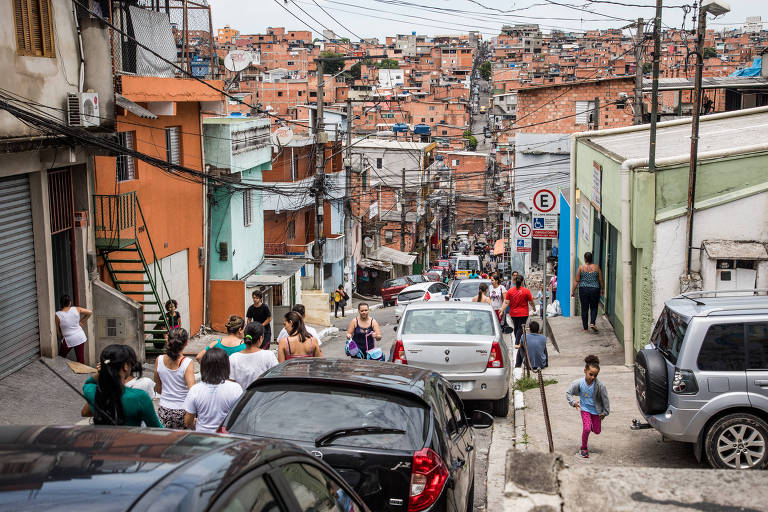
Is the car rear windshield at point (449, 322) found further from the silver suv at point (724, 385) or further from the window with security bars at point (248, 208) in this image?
the window with security bars at point (248, 208)

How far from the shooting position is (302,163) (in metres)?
43.1

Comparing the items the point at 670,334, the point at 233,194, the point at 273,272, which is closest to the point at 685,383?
the point at 670,334

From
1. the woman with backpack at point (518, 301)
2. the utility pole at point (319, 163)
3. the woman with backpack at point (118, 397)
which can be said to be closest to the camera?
the woman with backpack at point (118, 397)

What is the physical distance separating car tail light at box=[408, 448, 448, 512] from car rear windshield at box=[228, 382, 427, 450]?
11 cm

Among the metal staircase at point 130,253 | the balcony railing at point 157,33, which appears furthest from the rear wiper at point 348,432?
the balcony railing at point 157,33

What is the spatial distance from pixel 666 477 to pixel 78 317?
10492mm

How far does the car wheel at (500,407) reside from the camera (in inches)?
464

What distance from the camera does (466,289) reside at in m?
A: 26.5

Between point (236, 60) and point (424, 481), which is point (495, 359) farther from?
point (236, 60)

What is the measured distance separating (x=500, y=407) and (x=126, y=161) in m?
10.8

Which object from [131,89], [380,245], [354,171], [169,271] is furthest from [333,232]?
[131,89]

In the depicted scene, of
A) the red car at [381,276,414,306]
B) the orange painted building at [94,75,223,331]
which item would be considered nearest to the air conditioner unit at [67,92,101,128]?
the orange painted building at [94,75,223,331]

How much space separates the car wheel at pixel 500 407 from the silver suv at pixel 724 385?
3302 mm

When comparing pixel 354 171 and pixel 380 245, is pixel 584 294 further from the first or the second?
pixel 380 245
